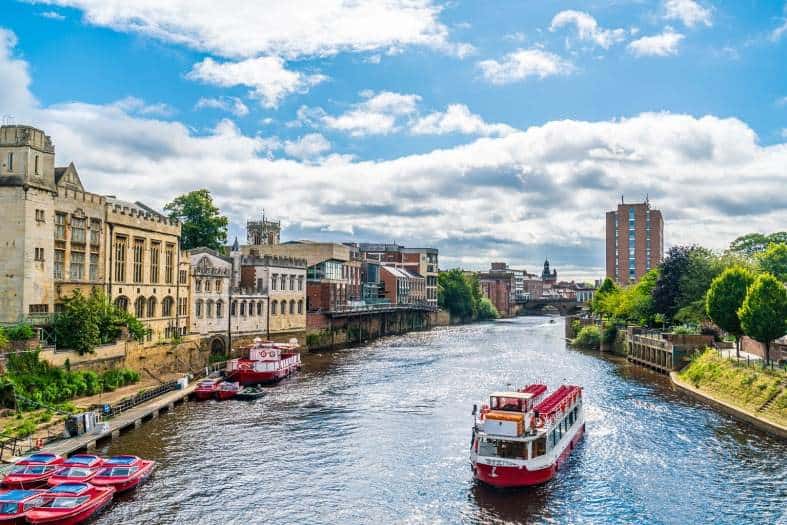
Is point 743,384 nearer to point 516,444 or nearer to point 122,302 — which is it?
point 516,444

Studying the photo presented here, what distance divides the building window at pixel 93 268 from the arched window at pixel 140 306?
22.6 feet

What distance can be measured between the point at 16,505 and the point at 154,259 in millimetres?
47722

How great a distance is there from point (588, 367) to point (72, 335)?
198 ft

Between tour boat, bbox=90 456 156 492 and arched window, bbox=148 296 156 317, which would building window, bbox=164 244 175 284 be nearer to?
arched window, bbox=148 296 156 317

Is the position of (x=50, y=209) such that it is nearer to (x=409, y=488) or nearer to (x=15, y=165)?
(x=15, y=165)

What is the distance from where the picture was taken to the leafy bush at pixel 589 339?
383ft

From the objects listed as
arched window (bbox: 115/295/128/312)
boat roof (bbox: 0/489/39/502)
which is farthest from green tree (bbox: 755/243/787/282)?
boat roof (bbox: 0/489/39/502)

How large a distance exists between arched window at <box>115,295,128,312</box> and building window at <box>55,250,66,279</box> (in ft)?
26.2

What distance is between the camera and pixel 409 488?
3772 centimetres

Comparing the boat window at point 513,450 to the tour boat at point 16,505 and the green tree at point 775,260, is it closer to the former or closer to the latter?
the tour boat at point 16,505

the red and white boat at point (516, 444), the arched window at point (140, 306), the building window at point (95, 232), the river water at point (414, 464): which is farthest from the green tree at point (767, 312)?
the building window at point (95, 232)

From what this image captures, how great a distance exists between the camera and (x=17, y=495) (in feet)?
105

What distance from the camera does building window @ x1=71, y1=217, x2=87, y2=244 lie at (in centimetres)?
6306

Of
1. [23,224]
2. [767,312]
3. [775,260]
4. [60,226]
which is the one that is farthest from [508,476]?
[775,260]
